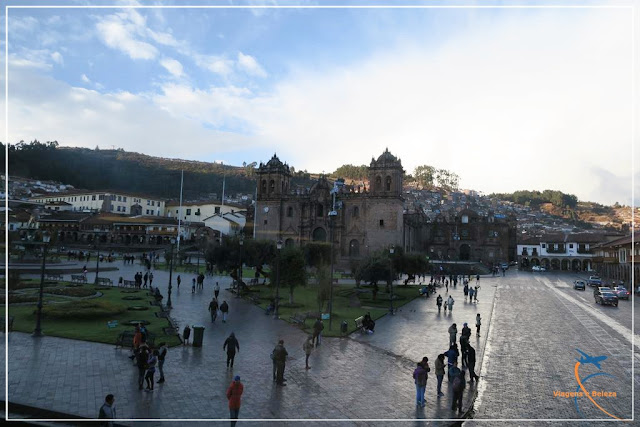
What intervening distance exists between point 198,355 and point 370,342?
665 cm

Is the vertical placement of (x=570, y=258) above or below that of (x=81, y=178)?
below

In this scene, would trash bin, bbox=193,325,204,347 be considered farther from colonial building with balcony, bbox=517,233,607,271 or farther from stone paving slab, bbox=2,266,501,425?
colonial building with balcony, bbox=517,233,607,271

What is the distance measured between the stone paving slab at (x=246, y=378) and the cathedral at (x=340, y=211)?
34.4 meters

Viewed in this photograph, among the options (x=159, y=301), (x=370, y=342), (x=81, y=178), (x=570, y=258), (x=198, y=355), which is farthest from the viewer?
(x=81, y=178)

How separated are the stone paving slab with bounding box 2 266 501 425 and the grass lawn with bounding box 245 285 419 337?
2742 mm

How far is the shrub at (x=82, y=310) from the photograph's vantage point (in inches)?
681

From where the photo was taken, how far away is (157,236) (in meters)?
66.1

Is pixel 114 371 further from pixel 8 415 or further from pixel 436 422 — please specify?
pixel 436 422

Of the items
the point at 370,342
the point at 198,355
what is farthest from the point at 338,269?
the point at 198,355

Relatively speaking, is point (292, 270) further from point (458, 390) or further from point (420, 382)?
point (458, 390)

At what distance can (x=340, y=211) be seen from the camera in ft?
181

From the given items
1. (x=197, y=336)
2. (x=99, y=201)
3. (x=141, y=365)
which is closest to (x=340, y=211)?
(x=197, y=336)

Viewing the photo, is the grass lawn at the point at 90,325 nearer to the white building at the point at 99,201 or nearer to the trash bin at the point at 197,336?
the trash bin at the point at 197,336

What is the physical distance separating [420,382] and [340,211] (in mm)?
45529
